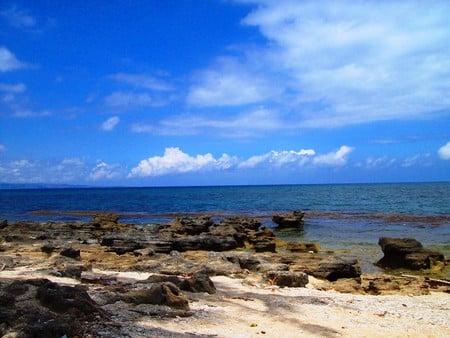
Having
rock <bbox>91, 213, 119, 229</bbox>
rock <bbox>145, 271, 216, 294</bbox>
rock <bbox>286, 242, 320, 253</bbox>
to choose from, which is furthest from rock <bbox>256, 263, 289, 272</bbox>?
rock <bbox>91, 213, 119, 229</bbox>

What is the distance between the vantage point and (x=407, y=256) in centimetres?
2334

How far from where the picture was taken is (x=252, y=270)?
1900 centimetres

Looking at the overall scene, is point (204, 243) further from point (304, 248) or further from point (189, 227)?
point (189, 227)

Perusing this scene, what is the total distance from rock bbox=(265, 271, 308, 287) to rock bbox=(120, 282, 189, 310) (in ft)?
19.3

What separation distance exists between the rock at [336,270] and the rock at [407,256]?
518 centimetres

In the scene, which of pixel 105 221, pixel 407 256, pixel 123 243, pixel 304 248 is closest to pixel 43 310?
pixel 123 243

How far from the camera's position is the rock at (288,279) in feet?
53.2

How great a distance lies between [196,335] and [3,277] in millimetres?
8436

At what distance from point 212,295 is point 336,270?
7822 millimetres

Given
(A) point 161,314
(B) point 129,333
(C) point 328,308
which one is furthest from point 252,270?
(B) point 129,333

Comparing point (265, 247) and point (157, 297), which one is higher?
point (157, 297)

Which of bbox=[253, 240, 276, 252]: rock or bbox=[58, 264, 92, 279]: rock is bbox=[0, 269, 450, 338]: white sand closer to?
bbox=[58, 264, 92, 279]: rock

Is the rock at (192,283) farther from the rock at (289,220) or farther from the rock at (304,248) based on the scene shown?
the rock at (289,220)

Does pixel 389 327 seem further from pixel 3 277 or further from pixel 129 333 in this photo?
pixel 3 277
